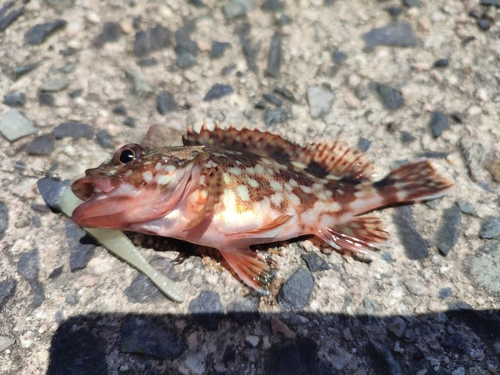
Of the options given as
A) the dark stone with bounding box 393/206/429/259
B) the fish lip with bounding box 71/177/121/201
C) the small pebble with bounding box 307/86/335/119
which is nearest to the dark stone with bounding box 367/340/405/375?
the dark stone with bounding box 393/206/429/259

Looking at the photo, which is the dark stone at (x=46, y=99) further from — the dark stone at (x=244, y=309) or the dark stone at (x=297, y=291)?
the dark stone at (x=297, y=291)

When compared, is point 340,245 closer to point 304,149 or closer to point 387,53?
point 304,149

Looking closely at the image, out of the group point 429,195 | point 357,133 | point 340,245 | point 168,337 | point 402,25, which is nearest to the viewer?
point 168,337

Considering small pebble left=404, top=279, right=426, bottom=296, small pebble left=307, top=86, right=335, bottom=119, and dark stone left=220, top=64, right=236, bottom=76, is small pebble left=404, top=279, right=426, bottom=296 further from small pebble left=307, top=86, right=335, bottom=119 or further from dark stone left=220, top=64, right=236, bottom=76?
dark stone left=220, top=64, right=236, bottom=76

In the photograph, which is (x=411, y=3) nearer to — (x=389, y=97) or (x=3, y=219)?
(x=389, y=97)

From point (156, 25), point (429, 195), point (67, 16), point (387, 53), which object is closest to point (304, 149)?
point (429, 195)
